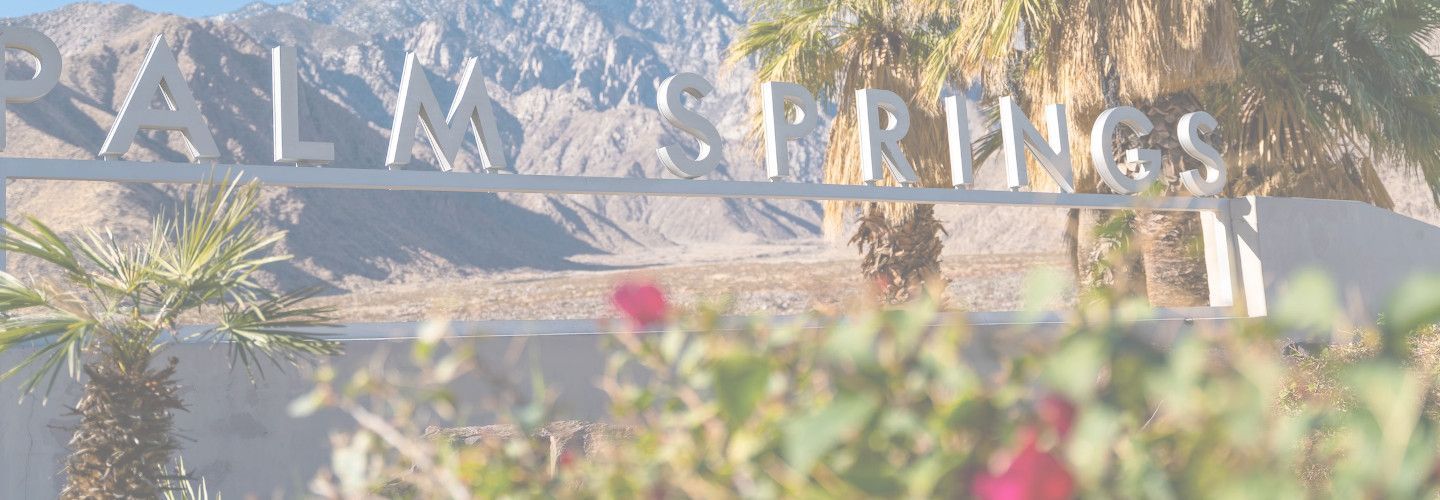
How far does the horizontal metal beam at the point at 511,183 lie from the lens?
6.21m

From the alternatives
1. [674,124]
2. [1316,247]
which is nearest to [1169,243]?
[1316,247]

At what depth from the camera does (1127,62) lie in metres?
9.72

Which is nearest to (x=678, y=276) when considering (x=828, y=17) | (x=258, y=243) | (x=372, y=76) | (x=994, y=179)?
(x=994, y=179)

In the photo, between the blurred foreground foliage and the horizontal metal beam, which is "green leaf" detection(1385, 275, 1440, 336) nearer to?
the blurred foreground foliage

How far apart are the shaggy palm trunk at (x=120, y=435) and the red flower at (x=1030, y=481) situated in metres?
4.37

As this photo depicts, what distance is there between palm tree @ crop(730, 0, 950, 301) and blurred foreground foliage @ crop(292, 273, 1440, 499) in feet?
32.8

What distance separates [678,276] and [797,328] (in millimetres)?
74382

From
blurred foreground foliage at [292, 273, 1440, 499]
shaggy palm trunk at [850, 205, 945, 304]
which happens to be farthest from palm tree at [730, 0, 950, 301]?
blurred foreground foliage at [292, 273, 1440, 499]

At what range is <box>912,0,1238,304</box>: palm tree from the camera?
952 centimetres

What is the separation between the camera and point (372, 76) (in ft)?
490

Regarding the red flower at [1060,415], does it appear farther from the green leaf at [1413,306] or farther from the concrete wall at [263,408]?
the concrete wall at [263,408]

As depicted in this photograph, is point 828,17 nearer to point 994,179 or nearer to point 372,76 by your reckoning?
point 994,179

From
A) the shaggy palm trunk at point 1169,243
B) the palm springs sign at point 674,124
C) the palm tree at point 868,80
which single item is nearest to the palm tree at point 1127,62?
the shaggy palm trunk at point 1169,243

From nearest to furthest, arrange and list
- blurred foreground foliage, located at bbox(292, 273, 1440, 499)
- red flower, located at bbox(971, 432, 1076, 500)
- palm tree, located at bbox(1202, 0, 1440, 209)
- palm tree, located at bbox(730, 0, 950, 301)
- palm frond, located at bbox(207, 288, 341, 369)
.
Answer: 1. red flower, located at bbox(971, 432, 1076, 500)
2. blurred foreground foliage, located at bbox(292, 273, 1440, 499)
3. palm frond, located at bbox(207, 288, 341, 369)
4. palm tree, located at bbox(730, 0, 950, 301)
5. palm tree, located at bbox(1202, 0, 1440, 209)
